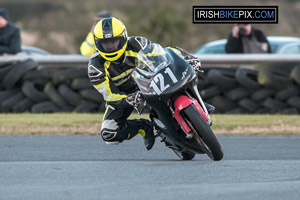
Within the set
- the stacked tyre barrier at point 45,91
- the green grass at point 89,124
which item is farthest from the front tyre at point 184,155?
the stacked tyre barrier at point 45,91

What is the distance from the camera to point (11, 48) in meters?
13.2

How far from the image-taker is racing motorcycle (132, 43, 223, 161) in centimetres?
632

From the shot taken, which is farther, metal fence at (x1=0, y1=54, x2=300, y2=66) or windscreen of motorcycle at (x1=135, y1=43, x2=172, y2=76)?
metal fence at (x1=0, y1=54, x2=300, y2=66)

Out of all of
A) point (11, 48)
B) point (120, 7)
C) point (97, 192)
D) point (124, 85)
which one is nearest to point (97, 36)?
point (124, 85)

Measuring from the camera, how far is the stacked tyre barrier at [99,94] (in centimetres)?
1190

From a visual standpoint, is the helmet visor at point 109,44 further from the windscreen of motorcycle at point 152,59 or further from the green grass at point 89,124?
the green grass at point 89,124

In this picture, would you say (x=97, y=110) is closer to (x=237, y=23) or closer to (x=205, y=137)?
(x=237, y=23)

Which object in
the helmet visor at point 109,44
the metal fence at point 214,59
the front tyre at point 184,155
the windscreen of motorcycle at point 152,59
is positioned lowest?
the metal fence at point 214,59

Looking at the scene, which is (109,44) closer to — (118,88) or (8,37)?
(118,88)

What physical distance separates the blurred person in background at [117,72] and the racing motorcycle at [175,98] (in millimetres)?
263

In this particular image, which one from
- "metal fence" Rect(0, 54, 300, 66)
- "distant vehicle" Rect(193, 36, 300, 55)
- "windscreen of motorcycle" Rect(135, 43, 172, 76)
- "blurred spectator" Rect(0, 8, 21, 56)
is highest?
"windscreen of motorcycle" Rect(135, 43, 172, 76)

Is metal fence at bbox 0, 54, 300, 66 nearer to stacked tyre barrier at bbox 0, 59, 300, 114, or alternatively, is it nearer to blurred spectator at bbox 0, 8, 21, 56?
stacked tyre barrier at bbox 0, 59, 300, 114

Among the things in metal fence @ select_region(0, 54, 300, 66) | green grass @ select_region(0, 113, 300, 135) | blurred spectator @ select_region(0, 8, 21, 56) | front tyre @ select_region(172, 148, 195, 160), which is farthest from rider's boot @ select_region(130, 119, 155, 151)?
blurred spectator @ select_region(0, 8, 21, 56)

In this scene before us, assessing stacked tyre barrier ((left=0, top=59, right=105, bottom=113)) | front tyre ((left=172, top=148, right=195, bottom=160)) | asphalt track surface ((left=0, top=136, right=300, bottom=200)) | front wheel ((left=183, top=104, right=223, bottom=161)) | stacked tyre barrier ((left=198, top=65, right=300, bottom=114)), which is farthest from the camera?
stacked tyre barrier ((left=0, top=59, right=105, bottom=113))
